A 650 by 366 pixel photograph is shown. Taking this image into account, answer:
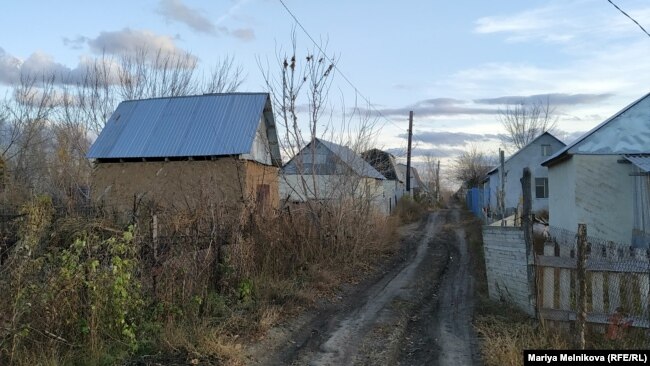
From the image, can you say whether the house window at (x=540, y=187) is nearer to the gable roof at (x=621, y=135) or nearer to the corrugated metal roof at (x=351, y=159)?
the gable roof at (x=621, y=135)

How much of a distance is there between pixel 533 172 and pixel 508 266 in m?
30.5

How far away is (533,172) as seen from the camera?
3694 centimetres

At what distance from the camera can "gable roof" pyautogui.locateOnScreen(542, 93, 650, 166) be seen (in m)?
13.6

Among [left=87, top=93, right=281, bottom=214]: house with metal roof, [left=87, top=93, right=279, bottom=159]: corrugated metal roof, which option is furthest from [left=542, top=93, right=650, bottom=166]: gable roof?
[left=87, top=93, right=279, bottom=159]: corrugated metal roof

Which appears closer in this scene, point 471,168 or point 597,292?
point 597,292

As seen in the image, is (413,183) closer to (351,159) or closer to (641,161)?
(351,159)

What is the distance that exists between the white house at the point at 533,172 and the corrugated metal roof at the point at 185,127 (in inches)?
828

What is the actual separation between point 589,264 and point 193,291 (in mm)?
5506

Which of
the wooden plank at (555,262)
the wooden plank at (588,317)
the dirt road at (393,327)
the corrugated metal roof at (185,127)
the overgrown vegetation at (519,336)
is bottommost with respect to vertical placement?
the dirt road at (393,327)

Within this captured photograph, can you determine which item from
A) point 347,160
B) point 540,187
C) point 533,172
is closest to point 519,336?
point 347,160

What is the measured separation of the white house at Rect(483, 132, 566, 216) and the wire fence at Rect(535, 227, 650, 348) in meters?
28.2

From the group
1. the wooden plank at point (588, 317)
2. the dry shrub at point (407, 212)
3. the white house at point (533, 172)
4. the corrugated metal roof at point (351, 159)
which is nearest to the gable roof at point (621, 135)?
the corrugated metal roof at point (351, 159)

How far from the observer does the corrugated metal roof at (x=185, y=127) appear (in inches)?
707

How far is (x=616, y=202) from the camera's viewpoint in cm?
1361
